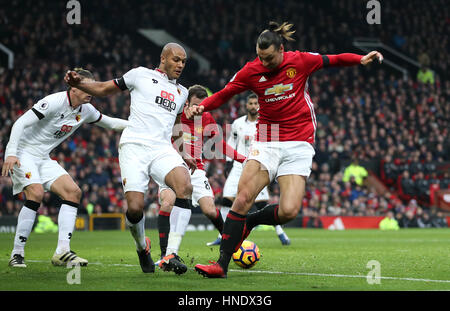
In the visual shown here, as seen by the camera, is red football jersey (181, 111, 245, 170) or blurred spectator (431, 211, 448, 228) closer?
red football jersey (181, 111, 245, 170)

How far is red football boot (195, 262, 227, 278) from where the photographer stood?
655 cm

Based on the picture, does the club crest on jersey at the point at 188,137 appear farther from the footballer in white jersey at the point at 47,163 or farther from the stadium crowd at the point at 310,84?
the stadium crowd at the point at 310,84

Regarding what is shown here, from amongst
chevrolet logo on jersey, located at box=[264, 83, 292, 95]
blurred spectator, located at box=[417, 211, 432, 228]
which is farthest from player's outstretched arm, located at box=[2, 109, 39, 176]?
blurred spectator, located at box=[417, 211, 432, 228]

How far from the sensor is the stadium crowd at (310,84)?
22.9 metres

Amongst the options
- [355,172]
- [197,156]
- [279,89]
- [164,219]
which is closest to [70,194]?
[164,219]

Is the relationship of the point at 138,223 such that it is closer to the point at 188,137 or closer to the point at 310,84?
the point at 188,137

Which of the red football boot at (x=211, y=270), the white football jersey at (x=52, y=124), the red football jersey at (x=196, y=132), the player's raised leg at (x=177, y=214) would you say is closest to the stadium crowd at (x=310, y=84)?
the red football jersey at (x=196, y=132)

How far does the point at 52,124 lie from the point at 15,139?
59cm

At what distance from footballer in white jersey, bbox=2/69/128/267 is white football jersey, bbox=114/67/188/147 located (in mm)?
1035

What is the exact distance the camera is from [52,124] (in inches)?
334

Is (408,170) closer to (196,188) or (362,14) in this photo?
(362,14)

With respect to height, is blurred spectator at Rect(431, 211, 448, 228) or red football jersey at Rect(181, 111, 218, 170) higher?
red football jersey at Rect(181, 111, 218, 170)

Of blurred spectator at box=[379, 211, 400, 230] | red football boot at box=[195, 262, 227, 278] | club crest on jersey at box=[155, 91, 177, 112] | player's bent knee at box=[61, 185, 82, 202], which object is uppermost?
club crest on jersey at box=[155, 91, 177, 112]

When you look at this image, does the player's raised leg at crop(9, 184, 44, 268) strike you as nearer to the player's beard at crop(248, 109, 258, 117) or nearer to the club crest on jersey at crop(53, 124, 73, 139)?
the club crest on jersey at crop(53, 124, 73, 139)
